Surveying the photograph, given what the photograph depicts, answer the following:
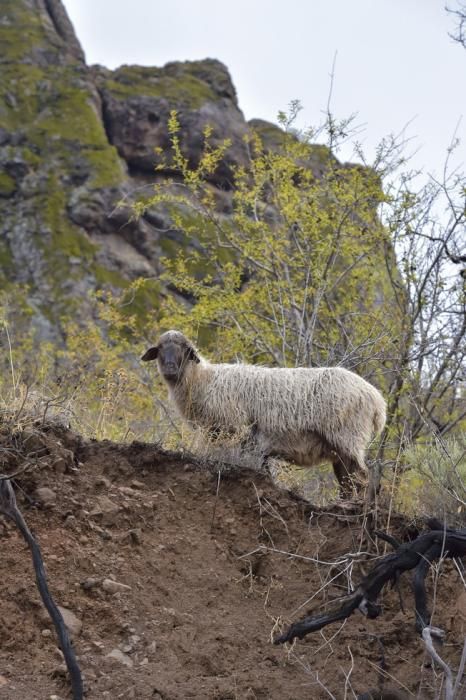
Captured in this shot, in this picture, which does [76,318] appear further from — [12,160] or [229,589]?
[229,589]

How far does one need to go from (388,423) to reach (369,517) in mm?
5497

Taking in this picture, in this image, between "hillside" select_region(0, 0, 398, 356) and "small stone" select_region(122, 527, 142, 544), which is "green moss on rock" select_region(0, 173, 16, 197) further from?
"small stone" select_region(122, 527, 142, 544)

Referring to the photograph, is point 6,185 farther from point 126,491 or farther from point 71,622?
point 71,622

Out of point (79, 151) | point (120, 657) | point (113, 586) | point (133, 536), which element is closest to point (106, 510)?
point (133, 536)

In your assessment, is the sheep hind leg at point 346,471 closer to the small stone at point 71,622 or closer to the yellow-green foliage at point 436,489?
the yellow-green foliage at point 436,489

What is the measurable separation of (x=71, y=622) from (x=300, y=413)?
363 cm

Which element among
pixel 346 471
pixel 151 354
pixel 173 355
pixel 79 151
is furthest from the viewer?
pixel 79 151

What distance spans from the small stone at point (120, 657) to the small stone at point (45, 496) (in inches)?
43.7

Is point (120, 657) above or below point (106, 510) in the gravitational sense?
below

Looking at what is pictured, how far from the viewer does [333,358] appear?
35.9 feet

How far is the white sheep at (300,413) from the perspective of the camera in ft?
25.7

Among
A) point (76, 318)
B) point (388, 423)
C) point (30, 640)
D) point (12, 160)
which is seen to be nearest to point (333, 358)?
point (388, 423)

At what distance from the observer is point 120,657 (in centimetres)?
462

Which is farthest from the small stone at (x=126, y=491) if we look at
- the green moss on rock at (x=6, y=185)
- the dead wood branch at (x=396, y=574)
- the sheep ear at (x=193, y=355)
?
the green moss on rock at (x=6, y=185)
